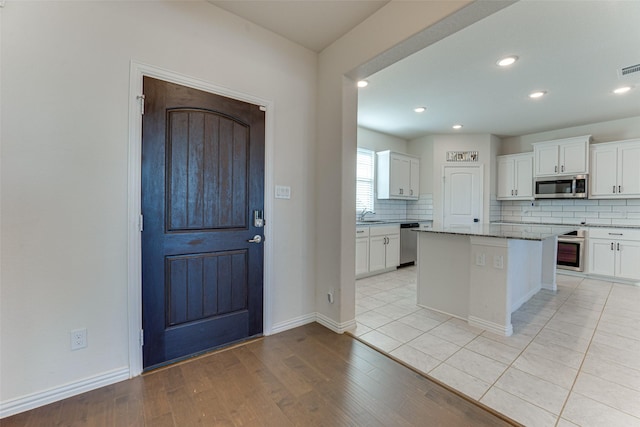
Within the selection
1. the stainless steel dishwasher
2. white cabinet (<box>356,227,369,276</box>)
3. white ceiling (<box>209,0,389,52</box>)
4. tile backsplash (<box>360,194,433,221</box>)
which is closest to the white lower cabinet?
white cabinet (<box>356,227,369,276</box>)

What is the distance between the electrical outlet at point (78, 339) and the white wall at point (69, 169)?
0.11ft

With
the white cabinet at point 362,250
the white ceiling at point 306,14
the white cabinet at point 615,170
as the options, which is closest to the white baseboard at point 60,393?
the white ceiling at point 306,14

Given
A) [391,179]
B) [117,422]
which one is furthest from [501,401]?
[391,179]

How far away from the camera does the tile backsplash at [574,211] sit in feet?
15.3

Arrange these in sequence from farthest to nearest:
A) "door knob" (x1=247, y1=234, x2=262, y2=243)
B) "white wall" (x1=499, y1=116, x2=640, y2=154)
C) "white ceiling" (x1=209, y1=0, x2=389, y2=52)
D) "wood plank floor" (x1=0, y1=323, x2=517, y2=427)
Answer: "white wall" (x1=499, y1=116, x2=640, y2=154)
"door knob" (x1=247, y1=234, x2=262, y2=243)
"white ceiling" (x1=209, y1=0, x2=389, y2=52)
"wood plank floor" (x1=0, y1=323, x2=517, y2=427)

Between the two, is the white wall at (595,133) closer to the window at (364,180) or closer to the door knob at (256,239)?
the window at (364,180)

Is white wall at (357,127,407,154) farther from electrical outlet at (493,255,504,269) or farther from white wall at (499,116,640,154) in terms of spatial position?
electrical outlet at (493,255,504,269)

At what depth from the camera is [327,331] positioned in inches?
103

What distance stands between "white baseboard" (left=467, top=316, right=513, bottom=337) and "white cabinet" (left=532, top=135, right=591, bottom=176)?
401 centimetres

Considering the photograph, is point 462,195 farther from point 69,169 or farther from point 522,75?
point 69,169

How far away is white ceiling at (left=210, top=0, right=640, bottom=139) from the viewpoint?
2229 millimetres

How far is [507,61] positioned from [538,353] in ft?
9.45

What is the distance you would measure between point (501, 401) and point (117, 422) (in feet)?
7.29

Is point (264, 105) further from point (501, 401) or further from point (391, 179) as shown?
point (391, 179)
